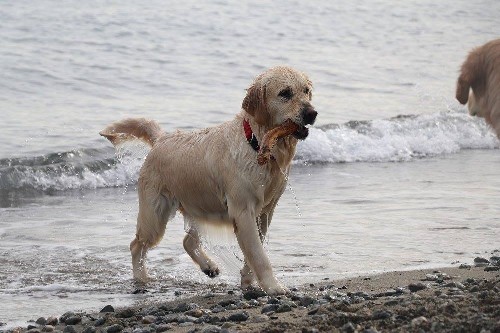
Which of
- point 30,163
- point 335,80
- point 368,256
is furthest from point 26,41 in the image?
point 368,256

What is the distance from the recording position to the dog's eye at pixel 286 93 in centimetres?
643

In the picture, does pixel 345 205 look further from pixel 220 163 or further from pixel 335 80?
pixel 335 80

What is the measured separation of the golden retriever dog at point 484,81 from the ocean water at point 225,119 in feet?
4.65

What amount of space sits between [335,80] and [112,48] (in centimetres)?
492

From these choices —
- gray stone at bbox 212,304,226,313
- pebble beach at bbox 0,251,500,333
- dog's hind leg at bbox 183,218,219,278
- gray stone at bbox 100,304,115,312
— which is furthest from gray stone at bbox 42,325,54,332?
dog's hind leg at bbox 183,218,219,278

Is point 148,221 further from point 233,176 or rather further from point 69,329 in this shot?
point 69,329

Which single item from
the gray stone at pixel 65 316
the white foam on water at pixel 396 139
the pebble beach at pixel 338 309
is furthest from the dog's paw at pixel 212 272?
the white foam on water at pixel 396 139

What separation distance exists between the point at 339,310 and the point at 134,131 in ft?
9.81

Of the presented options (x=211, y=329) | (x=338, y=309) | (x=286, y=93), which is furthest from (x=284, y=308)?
(x=286, y=93)

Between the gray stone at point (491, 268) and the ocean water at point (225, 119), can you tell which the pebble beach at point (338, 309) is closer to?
the gray stone at point (491, 268)

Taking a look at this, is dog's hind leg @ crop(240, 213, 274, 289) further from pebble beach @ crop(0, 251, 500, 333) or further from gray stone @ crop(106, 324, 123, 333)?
gray stone @ crop(106, 324, 123, 333)

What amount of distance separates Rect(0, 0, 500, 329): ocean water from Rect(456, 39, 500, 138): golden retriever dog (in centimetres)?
142

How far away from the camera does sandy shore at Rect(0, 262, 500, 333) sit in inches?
196

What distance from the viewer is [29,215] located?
10219mm
